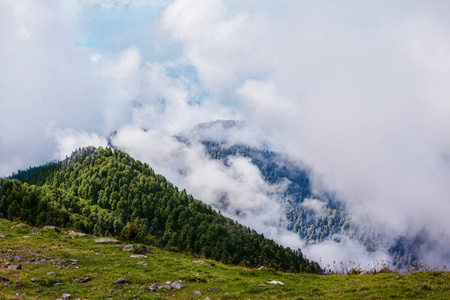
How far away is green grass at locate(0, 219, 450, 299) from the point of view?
1870 cm

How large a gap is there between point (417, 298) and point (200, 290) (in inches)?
591

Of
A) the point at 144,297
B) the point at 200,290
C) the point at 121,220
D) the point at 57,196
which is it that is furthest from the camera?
the point at 121,220

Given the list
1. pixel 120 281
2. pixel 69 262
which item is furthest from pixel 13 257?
pixel 120 281

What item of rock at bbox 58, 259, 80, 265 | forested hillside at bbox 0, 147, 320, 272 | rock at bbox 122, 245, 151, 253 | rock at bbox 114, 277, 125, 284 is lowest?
rock at bbox 114, 277, 125, 284

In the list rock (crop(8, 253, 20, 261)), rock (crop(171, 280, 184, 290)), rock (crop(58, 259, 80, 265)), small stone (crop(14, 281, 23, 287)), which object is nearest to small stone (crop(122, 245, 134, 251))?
rock (crop(58, 259, 80, 265))

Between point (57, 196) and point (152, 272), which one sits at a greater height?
point (57, 196)

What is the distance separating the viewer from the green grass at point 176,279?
1870 centimetres

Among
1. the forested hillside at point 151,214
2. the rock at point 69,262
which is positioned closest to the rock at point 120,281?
the rock at point 69,262

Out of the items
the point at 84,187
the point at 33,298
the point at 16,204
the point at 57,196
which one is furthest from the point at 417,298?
the point at 84,187

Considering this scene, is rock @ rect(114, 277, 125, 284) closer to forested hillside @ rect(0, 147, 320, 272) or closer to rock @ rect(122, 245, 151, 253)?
rock @ rect(122, 245, 151, 253)

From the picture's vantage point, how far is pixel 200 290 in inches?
831

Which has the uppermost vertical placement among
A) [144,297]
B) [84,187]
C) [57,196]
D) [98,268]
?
[84,187]

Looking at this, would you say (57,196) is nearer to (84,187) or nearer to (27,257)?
(84,187)

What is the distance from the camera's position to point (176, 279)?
23656mm
